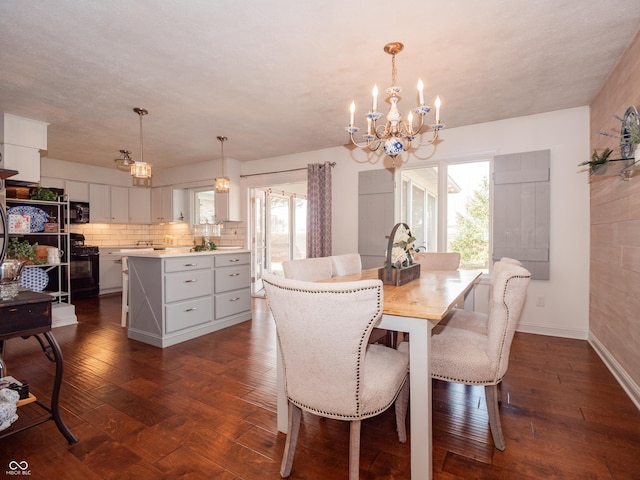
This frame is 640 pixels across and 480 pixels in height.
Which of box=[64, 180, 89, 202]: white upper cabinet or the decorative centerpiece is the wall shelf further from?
box=[64, 180, 89, 202]: white upper cabinet

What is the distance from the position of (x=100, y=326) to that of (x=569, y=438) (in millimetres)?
4692

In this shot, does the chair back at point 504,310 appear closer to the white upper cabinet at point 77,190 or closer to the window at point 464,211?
the window at point 464,211

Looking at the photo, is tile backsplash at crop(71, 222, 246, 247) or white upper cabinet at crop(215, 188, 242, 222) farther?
tile backsplash at crop(71, 222, 246, 247)

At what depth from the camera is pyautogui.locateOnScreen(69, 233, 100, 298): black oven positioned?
18.8 ft

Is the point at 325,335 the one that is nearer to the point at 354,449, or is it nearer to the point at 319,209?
the point at 354,449

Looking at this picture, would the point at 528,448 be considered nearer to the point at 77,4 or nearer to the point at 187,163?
the point at 77,4

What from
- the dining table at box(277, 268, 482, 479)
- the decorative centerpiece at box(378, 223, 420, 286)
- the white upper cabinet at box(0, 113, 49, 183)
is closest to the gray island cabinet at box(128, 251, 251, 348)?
the white upper cabinet at box(0, 113, 49, 183)

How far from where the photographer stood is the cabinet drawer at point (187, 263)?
3260mm

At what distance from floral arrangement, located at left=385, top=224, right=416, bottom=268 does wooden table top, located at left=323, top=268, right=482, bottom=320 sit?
15cm

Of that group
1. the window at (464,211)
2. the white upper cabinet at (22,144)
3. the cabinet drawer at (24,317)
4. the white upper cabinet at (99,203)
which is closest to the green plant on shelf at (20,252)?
the white upper cabinet at (22,144)

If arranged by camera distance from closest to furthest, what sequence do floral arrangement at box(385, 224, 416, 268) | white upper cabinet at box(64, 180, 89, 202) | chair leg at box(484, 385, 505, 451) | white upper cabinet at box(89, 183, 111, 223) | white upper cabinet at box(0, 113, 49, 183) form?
chair leg at box(484, 385, 505, 451), floral arrangement at box(385, 224, 416, 268), white upper cabinet at box(0, 113, 49, 183), white upper cabinet at box(64, 180, 89, 202), white upper cabinet at box(89, 183, 111, 223)

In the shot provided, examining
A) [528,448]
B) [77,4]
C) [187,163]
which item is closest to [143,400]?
[528,448]

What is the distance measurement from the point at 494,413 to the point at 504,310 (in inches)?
22.0

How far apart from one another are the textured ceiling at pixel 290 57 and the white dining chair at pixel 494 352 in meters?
1.67
